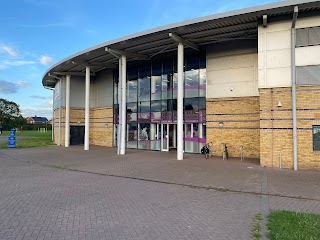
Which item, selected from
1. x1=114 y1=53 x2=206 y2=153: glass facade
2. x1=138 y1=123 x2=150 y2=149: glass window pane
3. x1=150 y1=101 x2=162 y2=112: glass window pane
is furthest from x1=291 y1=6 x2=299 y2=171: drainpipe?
x1=138 y1=123 x2=150 y2=149: glass window pane

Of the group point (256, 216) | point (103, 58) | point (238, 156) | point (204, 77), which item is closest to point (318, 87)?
point (238, 156)

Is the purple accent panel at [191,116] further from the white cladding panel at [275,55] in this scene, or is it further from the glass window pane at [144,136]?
the white cladding panel at [275,55]

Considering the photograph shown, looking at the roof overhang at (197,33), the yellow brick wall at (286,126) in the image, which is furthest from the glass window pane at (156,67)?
the yellow brick wall at (286,126)

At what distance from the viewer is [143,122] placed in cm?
2052

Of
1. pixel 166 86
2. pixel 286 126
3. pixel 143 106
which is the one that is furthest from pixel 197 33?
pixel 143 106

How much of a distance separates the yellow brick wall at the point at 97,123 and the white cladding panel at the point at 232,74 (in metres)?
10.1

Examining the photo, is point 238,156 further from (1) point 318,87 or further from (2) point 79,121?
(2) point 79,121

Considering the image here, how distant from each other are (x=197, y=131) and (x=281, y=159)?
6.28 meters

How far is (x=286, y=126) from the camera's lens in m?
12.0

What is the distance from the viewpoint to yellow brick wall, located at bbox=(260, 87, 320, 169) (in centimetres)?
1155

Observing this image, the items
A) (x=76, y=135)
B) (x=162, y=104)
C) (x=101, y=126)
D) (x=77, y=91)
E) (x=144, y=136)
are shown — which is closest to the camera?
(x=162, y=104)

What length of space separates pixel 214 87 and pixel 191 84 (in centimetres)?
168

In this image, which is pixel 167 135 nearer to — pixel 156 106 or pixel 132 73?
pixel 156 106

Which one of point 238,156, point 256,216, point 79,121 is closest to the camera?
point 256,216
